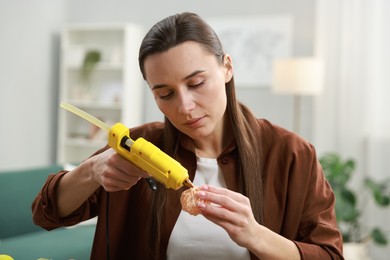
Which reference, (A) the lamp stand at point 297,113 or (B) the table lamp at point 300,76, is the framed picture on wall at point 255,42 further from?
(B) the table lamp at point 300,76

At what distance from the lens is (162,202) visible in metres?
1.29

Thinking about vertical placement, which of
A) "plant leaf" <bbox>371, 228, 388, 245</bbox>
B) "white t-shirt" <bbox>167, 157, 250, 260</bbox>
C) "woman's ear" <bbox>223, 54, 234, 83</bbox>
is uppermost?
"woman's ear" <bbox>223, 54, 234, 83</bbox>

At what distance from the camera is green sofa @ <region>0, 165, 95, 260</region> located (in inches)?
93.1

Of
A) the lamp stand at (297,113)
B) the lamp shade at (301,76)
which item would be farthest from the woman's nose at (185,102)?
the lamp stand at (297,113)

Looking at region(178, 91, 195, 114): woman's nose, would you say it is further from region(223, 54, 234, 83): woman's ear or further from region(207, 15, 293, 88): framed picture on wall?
region(207, 15, 293, 88): framed picture on wall

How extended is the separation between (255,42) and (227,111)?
3.43 m

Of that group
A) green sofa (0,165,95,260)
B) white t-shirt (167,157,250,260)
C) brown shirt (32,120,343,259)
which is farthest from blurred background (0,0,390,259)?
white t-shirt (167,157,250,260)

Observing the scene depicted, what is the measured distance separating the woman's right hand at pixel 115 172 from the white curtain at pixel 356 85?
3.35 m

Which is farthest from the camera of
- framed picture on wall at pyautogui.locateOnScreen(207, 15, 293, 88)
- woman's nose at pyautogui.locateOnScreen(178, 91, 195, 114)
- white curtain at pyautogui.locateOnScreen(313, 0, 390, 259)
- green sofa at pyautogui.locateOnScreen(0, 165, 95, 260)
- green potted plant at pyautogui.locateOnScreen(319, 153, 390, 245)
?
framed picture on wall at pyautogui.locateOnScreen(207, 15, 293, 88)

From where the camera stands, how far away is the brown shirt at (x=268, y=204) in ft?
4.12

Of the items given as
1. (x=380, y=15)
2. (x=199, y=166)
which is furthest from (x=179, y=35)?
(x=380, y=15)

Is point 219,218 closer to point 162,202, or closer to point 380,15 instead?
point 162,202

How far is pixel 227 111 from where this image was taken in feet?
4.48

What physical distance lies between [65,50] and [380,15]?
3185 mm
